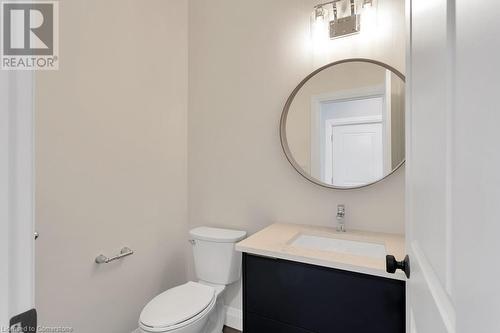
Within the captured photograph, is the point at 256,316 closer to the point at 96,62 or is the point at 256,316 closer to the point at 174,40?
the point at 96,62

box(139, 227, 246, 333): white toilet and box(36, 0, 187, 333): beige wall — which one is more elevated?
box(36, 0, 187, 333): beige wall

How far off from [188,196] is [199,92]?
0.86m

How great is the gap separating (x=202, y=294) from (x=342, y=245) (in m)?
0.86

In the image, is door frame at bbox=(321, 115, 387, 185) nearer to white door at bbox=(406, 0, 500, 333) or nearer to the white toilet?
the white toilet

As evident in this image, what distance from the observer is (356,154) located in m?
1.59

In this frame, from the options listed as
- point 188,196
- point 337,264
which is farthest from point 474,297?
point 188,196

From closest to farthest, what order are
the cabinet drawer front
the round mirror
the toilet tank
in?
the cabinet drawer front < the round mirror < the toilet tank

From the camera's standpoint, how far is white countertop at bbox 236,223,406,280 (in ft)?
3.57

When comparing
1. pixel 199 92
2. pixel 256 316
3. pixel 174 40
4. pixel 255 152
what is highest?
pixel 174 40

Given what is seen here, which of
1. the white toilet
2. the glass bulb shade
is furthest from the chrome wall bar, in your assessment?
the glass bulb shade

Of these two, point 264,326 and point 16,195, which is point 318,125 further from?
point 16,195

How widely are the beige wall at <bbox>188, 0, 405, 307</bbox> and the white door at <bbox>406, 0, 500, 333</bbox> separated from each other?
3.11ft

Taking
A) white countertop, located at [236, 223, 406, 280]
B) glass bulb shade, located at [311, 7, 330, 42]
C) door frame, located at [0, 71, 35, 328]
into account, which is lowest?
white countertop, located at [236, 223, 406, 280]

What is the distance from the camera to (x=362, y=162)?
158 cm
